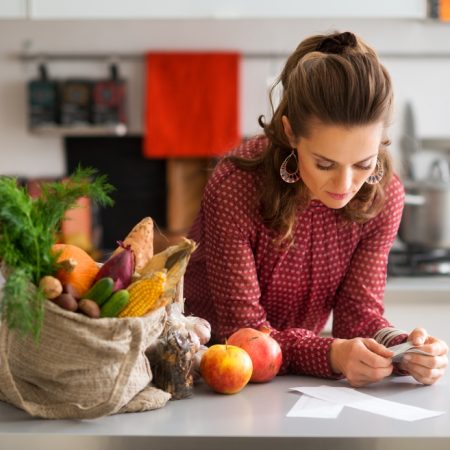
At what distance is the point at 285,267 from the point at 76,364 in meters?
0.61

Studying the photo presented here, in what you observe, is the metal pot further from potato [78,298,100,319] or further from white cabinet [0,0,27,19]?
potato [78,298,100,319]

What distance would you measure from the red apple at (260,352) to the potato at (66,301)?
34cm

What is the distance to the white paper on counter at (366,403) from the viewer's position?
4.23 ft

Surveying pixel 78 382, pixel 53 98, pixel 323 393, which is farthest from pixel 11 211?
pixel 53 98

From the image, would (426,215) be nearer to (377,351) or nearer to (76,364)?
(377,351)

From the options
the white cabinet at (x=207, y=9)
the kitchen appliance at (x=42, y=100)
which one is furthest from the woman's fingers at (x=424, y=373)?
the kitchen appliance at (x=42, y=100)

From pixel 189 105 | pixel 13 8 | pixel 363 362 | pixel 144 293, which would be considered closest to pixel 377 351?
pixel 363 362

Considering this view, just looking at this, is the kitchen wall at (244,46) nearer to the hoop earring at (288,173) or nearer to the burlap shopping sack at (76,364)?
the hoop earring at (288,173)

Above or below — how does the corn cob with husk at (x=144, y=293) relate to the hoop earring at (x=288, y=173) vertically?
below

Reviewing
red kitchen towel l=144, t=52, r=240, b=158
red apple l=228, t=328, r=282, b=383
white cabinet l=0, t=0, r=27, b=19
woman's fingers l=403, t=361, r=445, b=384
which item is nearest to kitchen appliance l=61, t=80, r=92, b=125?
red kitchen towel l=144, t=52, r=240, b=158

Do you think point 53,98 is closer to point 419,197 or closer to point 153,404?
point 419,197

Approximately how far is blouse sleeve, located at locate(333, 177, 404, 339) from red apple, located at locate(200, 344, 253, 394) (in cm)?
39

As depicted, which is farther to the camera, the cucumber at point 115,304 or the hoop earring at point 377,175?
the hoop earring at point 377,175

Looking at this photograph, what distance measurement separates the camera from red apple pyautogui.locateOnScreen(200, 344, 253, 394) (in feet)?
4.46
